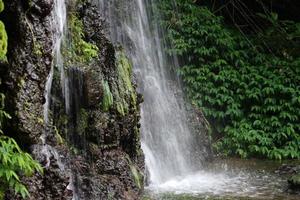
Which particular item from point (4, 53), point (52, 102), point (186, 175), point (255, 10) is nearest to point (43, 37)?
point (4, 53)

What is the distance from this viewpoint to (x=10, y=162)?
12.9 ft

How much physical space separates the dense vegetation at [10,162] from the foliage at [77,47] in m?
2.22

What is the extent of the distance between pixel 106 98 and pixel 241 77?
613 cm

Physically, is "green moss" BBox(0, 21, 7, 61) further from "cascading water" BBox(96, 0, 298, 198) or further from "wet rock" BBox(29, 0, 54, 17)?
"cascading water" BBox(96, 0, 298, 198)

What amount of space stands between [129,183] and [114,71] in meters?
1.85

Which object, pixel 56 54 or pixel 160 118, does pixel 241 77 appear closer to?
pixel 160 118

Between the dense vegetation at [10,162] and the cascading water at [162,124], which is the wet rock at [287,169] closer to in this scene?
the cascading water at [162,124]

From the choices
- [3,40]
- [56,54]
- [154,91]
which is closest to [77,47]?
[56,54]

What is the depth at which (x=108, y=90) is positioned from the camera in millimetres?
6656

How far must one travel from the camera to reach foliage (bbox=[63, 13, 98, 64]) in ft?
21.0

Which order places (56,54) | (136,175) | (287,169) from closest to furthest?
(56,54) → (136,175) → (287,169)

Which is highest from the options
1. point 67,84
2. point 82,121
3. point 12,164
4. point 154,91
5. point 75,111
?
point 154,91

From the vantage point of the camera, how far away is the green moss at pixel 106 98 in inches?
259

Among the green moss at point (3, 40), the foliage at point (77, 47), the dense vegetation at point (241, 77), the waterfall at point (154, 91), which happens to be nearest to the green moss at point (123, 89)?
the foliage at point (77, 47)
